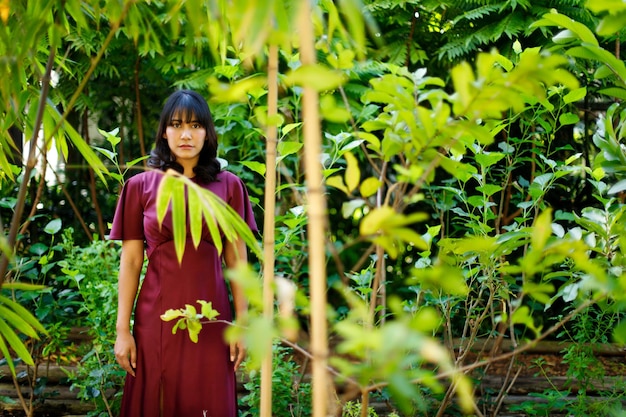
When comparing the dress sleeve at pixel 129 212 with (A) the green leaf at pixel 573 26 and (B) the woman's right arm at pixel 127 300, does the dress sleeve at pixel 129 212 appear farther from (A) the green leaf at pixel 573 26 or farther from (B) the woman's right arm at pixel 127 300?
(A) the green leaf at pixel 573 26

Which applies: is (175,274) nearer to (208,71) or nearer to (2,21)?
(2,21)

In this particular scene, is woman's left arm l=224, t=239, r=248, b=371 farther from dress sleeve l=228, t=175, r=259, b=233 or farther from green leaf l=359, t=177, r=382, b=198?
green leaf l=359, t=177, r=382, b=198

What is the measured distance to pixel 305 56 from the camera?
3.00 ft

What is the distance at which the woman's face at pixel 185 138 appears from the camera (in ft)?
7.86

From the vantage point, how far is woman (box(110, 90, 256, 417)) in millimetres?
2377

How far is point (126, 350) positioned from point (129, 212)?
453mm

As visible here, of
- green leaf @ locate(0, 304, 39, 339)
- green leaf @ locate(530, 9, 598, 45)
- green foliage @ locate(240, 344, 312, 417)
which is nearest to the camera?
green leaf @ locate(0, 304, 39, 339)

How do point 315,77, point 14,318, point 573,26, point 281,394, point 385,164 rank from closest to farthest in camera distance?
1. point 315,77
2. point 385,164
3. point 14,318
4. point 573,26
5. point 281,394

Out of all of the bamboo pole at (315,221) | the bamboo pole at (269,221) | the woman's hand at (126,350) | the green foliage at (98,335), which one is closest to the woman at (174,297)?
the woman's hand at (126,350)

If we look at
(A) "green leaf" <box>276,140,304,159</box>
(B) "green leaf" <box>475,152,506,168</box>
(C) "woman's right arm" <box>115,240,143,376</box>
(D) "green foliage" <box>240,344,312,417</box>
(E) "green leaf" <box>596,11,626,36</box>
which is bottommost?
(D) "green foliage" <box>240,344,312,417</box>

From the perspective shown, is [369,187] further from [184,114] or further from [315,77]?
[184,114]

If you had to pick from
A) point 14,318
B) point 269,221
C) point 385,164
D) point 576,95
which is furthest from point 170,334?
point 576,95

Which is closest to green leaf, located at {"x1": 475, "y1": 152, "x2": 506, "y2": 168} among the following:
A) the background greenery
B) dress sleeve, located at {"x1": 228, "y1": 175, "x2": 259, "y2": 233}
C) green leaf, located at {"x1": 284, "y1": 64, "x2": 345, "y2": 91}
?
the background greenery

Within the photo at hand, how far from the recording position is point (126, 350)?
7.89 feet
